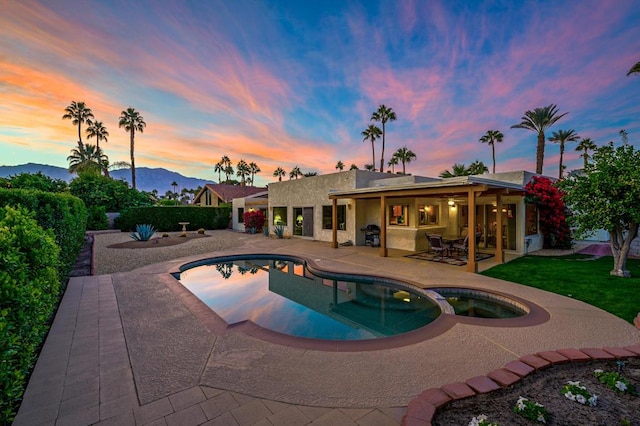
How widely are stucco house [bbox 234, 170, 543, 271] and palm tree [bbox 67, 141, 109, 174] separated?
110 feet

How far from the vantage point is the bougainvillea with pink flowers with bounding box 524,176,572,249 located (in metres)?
11.4

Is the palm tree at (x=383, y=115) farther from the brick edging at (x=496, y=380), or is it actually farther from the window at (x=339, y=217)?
the brick edging at (x=496, y=380)

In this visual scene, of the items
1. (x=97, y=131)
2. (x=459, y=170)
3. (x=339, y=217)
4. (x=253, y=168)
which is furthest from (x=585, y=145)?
(x=97, y=131)

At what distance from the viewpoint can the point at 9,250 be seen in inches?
97.9

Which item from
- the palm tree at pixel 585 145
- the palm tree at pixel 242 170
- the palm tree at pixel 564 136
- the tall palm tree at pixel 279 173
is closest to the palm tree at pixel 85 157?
the palm tree at pixel 242 170

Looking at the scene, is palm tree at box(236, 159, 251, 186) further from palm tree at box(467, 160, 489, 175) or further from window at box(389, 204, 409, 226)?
window at box(389, 204, 409, 226)

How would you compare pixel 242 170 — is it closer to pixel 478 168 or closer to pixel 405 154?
pixel 405 154

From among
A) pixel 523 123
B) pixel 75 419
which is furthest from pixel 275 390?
pixel 523 123

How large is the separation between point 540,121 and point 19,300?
1149 inches

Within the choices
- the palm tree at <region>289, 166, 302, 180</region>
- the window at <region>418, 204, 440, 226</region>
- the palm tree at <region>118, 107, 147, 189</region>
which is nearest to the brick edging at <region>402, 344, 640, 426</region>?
the window at <region>418, 204, 440, 226</region>

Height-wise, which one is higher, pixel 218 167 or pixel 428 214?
pixel 218 167

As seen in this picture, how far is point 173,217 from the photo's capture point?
78.7ft

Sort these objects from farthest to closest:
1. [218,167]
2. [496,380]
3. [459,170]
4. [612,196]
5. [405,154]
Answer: [218,167] < [405,154] < [459,170] < [612,196] < [496,380]

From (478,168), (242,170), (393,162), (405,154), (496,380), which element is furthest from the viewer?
(242,170)
